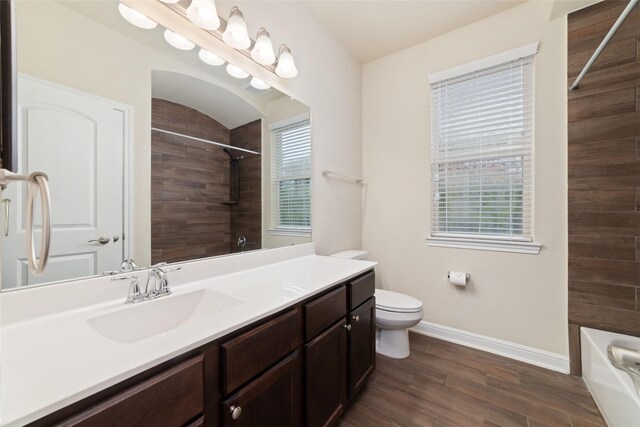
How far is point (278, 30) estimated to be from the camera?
5.66 feet

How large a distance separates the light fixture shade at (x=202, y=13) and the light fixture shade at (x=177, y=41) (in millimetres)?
95

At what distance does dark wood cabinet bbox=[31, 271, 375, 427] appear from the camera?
0.56 meters

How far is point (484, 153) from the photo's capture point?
207 centimetres

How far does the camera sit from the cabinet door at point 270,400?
778 mm

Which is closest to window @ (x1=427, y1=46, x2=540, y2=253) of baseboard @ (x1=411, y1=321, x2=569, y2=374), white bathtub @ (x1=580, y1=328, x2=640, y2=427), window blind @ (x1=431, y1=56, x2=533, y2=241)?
window blind @ (x1=431, y1=56, x2=533, y2=241)

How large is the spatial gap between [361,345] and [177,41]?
184 centimetres

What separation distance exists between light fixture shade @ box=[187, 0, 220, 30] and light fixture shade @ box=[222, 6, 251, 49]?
0.30ft

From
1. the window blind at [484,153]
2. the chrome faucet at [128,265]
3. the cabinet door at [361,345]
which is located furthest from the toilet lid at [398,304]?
the chrome faucet at [128,265]

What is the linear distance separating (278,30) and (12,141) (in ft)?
5.23

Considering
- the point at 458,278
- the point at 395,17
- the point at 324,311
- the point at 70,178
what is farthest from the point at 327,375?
the point at 395,17

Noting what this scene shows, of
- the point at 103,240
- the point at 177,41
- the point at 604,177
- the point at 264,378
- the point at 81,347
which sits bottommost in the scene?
the point at 264,378

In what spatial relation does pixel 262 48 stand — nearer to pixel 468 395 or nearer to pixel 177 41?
pixel 177 41

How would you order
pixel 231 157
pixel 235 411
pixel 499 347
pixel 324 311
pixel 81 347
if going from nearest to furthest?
1. pixel 81 347
2. pixel 235 411
3. pixel 324 311
4. pixel 231 157
5. pixel 499 347

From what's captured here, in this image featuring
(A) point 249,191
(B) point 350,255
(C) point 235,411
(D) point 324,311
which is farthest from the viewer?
(B) point 350,255
